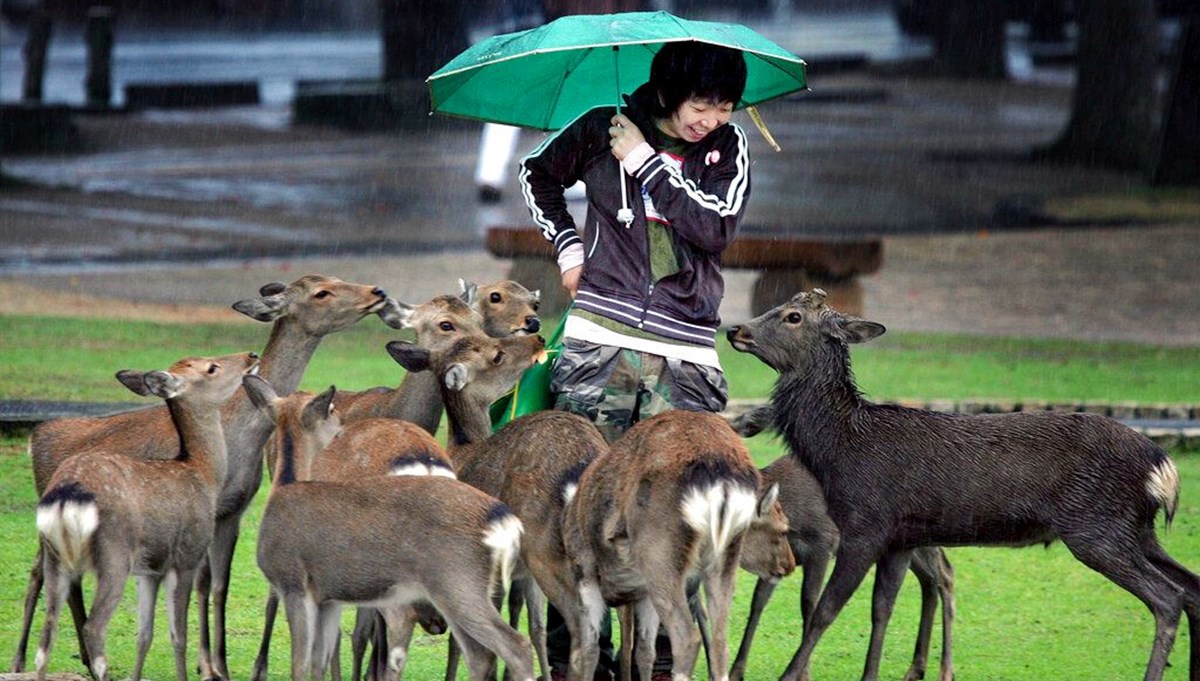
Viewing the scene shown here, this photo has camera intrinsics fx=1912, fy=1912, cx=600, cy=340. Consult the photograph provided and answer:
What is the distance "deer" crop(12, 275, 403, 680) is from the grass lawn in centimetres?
28

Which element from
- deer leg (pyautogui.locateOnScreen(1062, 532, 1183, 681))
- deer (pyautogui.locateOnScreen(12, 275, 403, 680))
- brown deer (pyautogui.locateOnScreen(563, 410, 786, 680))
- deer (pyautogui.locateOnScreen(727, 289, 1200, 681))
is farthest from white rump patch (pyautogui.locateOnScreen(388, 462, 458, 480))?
deer leg (pyautogui.locateOnScreen(1062, 532, 1183, 681))

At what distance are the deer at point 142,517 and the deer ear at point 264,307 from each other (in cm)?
50

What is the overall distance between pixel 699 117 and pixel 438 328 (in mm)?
1766

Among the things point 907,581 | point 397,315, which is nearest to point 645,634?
point 397,315

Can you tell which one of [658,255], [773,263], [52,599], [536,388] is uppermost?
[658,255]

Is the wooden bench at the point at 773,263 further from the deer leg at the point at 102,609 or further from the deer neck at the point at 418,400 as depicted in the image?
the deer leg at the point at 102,609

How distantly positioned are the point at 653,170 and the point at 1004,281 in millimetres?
12312

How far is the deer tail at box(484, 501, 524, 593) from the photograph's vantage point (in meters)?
5.98

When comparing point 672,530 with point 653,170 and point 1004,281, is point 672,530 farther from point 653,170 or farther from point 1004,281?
point 1004,281

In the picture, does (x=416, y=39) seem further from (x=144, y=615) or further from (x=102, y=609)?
(x=102, y=609)

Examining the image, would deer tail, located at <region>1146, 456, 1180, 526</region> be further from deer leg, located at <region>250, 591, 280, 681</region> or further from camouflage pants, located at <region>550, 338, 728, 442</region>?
deer leg, located at <region>250, 591, 280, 681</region>

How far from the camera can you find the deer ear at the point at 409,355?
729 cm

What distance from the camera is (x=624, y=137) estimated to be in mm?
6656

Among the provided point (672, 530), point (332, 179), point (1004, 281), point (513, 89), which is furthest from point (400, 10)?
point (672, 530)
